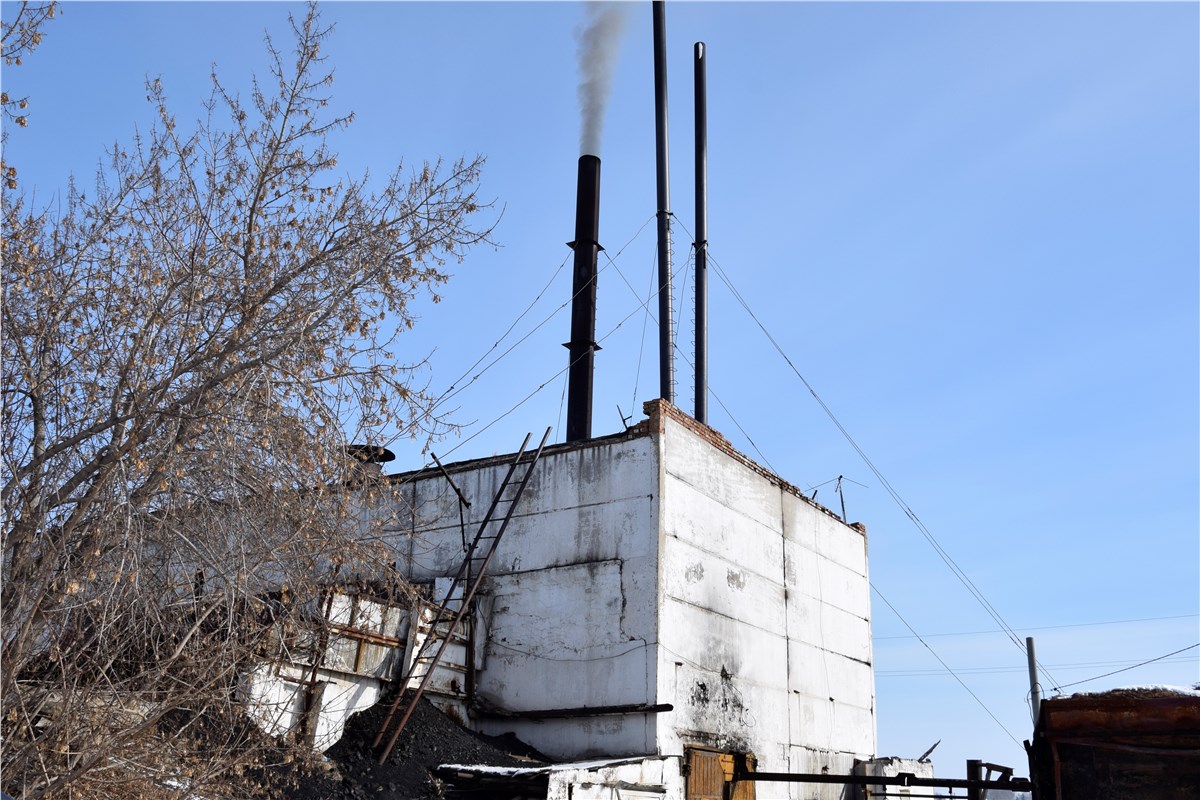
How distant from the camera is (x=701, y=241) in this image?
2700cm

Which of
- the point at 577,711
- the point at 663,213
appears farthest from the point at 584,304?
the point at 577,711

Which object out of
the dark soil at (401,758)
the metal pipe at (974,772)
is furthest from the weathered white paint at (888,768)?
the dark soil at (401,758)

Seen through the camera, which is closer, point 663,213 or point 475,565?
point 475,565

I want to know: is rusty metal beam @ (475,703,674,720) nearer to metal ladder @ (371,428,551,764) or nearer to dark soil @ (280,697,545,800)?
dark soil @ (280,697,545,800)

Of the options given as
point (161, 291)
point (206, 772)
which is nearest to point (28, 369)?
point (161, 291)

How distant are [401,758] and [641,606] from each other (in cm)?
415

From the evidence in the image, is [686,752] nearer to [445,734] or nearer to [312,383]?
[445,734]

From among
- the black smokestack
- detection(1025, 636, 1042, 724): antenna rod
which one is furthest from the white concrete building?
detection(1025, 636, 1042, 724): antenna rod

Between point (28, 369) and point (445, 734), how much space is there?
7.72 meters

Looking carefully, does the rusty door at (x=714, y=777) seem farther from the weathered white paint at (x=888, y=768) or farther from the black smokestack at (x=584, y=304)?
the black smokestack at (x=584, y=304)

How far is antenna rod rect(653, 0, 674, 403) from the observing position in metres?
24.0

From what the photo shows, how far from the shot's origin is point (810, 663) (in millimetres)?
19828

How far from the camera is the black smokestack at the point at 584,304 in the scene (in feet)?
75.8

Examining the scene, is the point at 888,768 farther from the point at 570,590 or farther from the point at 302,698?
the point at 302,698
